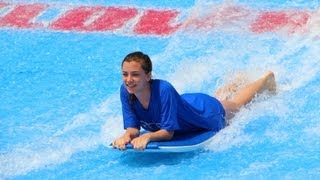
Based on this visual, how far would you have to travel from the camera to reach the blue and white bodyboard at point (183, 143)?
4.76m

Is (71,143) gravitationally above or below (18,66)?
below

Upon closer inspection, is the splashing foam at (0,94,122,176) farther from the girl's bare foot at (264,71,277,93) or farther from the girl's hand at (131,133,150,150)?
the girl's bare foot at (264,71,277,93)

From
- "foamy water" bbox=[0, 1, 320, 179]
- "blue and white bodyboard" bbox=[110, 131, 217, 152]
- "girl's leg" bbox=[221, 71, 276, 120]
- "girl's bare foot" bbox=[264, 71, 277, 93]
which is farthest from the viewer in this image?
"girl's bare foot" bbox=[264, 71, 277, 93]

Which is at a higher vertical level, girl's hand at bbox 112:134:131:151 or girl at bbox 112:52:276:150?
girl at bbox 112:52:276:150

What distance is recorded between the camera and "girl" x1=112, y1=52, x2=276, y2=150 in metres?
4.67

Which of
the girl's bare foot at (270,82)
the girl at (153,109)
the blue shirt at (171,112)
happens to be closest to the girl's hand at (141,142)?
the girl at (153,109)

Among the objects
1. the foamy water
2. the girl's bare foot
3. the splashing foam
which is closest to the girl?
the foamy water

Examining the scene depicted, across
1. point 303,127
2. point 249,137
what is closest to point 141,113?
point 249,137

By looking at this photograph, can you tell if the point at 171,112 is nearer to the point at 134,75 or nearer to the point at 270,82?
the point at 134,75

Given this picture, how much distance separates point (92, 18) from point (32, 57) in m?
1.01

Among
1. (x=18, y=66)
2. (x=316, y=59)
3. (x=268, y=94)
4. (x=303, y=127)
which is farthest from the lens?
(x=18, y=66)

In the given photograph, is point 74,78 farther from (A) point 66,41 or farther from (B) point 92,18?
(B) point 92,18

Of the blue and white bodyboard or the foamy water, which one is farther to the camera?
the foamy water

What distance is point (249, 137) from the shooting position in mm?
5148
